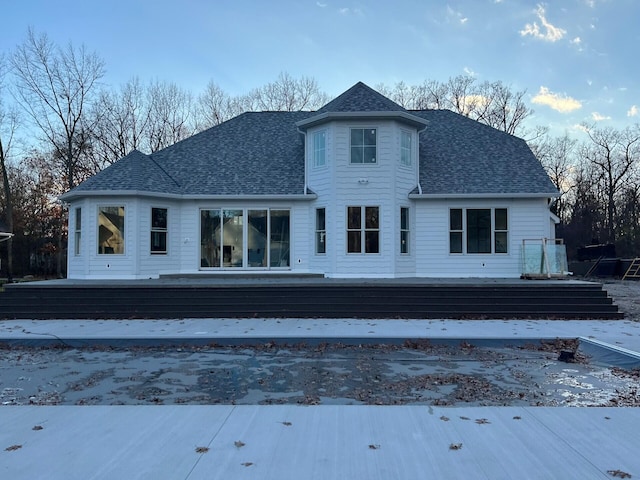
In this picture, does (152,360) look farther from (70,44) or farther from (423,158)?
(70,44)

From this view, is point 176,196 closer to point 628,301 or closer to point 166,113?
point 628,301

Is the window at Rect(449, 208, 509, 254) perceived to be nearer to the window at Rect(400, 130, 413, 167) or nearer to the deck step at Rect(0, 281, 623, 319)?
the window at Rect(400, 130, 413, 167)

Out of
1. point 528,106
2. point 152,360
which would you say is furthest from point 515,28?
point 528,106

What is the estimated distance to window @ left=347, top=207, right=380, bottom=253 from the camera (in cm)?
1511

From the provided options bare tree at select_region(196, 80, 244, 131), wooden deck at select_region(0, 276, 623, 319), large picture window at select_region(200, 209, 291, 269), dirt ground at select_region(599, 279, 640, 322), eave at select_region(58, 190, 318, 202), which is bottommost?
dirt ground at select_region(599, 279, 640, 322)

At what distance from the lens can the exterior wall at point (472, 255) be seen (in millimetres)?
15703

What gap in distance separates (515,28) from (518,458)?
17.7 meters

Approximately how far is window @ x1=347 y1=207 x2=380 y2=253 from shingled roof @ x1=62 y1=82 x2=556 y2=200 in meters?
2.24

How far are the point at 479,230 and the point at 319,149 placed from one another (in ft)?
19.4

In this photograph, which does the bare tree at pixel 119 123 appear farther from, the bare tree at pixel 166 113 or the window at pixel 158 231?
the window at pixel 158 231

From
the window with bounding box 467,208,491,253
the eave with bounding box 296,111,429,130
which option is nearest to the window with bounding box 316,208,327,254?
the eave with bounding box 296,111,429,130

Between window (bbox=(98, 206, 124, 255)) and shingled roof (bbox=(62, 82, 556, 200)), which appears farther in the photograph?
shingled roof (bbox=(62, 82, 556, 200))

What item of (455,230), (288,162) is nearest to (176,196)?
(288,162)

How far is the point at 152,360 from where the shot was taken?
24.2 ft
